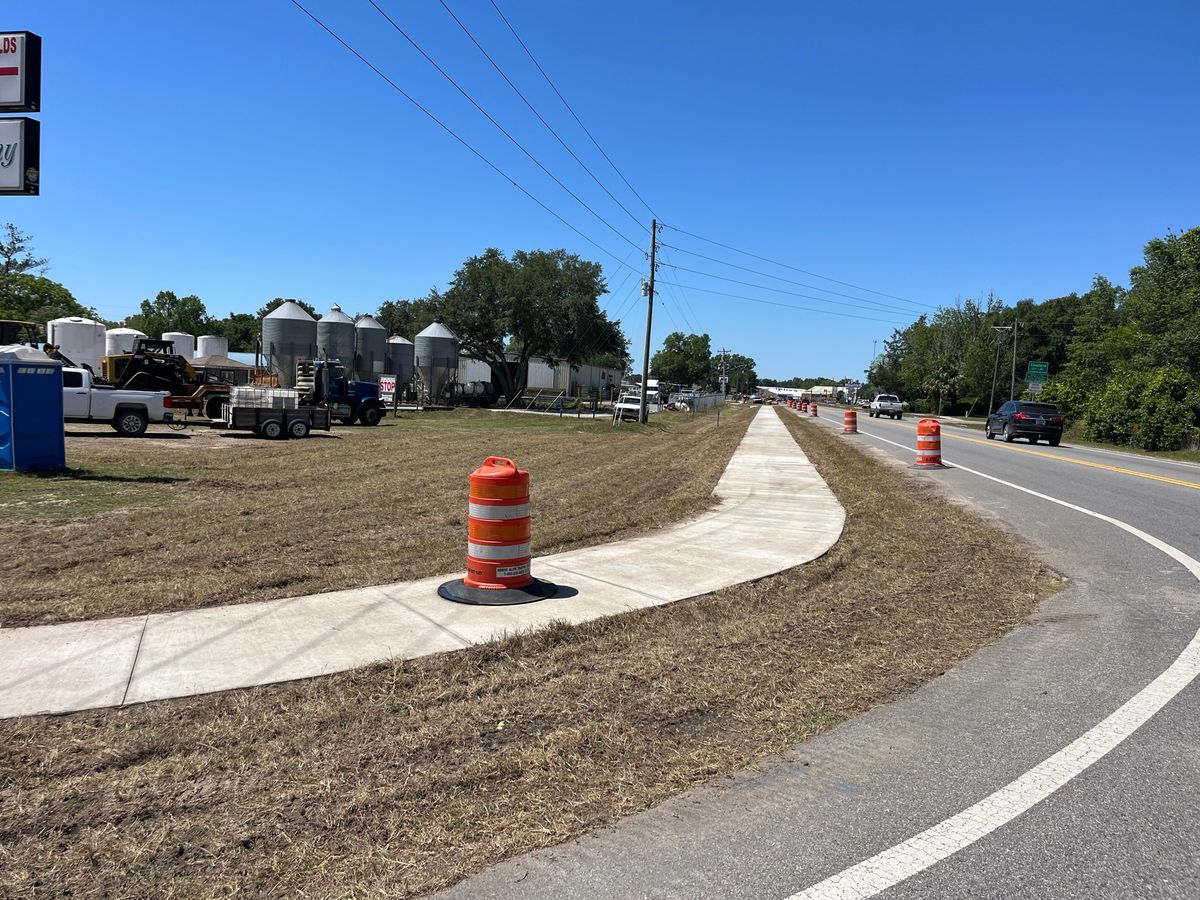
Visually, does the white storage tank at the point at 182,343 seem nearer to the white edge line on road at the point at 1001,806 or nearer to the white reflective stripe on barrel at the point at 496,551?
the white reflective stripe on barrel at the point at 496,551

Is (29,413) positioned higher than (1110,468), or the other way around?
(29,413)

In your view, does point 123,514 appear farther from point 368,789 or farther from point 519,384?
point 519,384

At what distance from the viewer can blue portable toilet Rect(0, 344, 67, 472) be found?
1348 cm

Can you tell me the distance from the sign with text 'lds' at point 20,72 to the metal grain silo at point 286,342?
33868 mm

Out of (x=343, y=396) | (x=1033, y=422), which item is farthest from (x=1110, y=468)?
(x=343, y=396)

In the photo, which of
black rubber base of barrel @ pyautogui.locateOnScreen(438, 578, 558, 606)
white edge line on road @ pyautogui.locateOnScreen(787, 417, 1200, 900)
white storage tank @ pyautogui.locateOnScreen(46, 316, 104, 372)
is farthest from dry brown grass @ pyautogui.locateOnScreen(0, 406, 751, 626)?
white storage tank @ pyautogui.locateOnScreen(46, 316, 104, 372)

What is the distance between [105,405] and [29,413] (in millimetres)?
9858

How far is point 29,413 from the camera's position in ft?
45.0

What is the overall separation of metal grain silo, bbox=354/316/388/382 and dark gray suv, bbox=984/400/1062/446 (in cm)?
3664

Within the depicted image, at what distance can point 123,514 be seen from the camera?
34.3ft

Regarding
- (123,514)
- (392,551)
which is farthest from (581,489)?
(123,514)

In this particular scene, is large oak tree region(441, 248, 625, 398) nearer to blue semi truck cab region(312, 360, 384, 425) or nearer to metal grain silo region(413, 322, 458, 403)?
metal grain silo region(413, 322, 458, 403)

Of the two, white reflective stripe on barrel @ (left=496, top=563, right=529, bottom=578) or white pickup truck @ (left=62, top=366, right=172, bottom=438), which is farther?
white pickup truck @ (left=62, top=366, right=172, bottom=438)

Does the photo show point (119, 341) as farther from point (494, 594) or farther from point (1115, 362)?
point (1115, 362)
